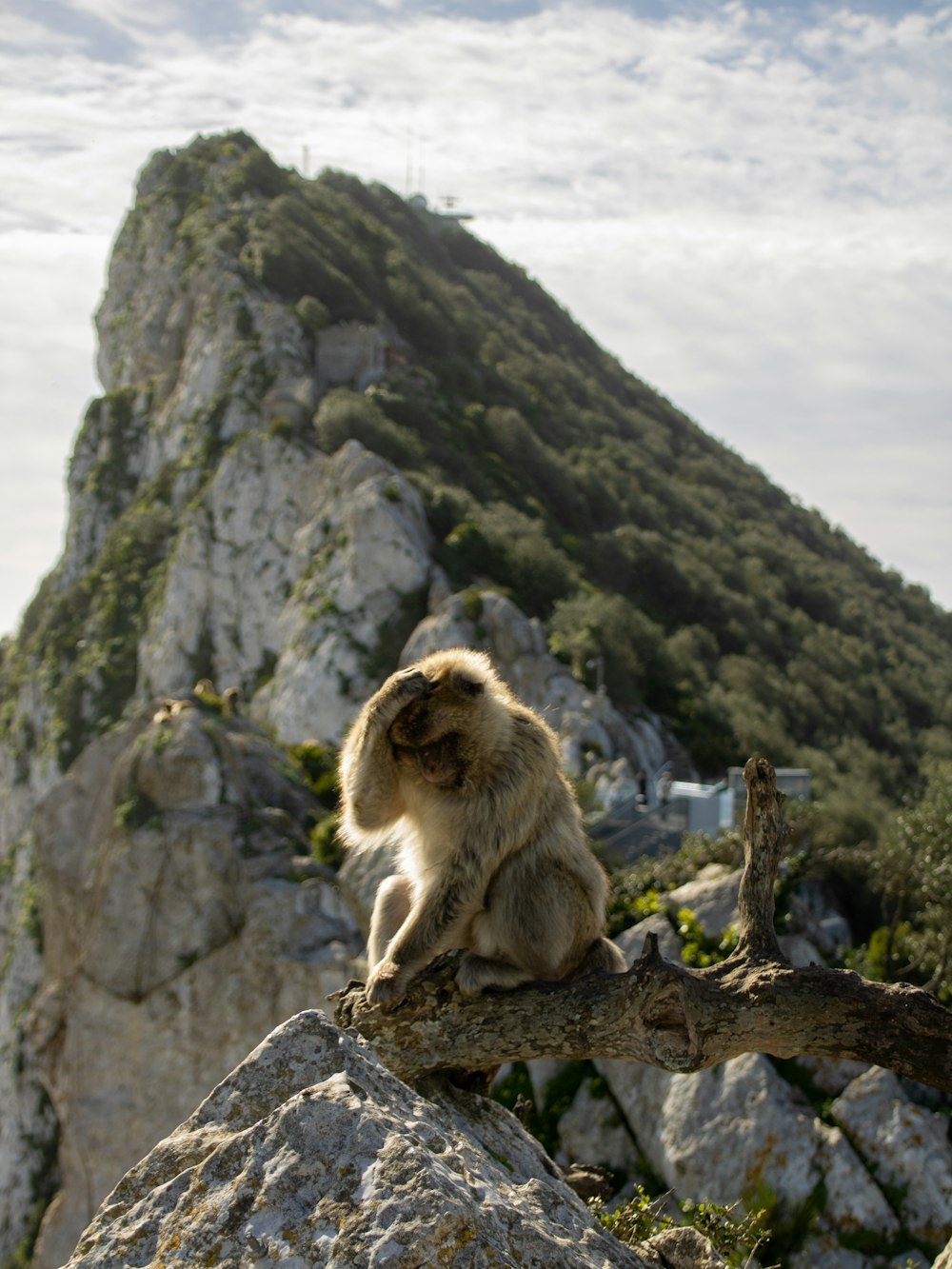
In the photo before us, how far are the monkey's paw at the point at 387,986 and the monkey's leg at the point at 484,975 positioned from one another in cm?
23

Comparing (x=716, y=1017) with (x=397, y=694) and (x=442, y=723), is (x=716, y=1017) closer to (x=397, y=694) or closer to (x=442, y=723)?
(x=442, y=723)

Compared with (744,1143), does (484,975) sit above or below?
above

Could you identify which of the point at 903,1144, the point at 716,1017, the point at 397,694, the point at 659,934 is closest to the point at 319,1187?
the point at 716,1017

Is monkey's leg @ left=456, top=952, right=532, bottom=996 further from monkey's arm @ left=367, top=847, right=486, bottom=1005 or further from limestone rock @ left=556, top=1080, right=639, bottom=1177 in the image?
limestone rock @ left=556, top=1080, right=639, bottom=1177

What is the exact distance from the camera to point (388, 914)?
550 cm

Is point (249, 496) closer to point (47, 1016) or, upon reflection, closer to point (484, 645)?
point (484, 645)

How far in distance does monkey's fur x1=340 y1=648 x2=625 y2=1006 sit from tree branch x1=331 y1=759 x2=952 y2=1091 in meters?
0.47

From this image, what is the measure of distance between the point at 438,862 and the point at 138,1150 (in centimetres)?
1269

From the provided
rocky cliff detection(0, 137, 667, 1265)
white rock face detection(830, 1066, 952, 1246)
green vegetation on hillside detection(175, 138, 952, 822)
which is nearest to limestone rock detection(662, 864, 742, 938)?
white rock face detection(830, 1066, 952, 1246)

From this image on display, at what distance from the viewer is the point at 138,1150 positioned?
15594mm

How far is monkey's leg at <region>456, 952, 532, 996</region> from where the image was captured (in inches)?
184

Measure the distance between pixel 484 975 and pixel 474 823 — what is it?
664mm

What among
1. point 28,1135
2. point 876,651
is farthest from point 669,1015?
point 876,651

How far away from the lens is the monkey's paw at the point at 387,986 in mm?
4578
